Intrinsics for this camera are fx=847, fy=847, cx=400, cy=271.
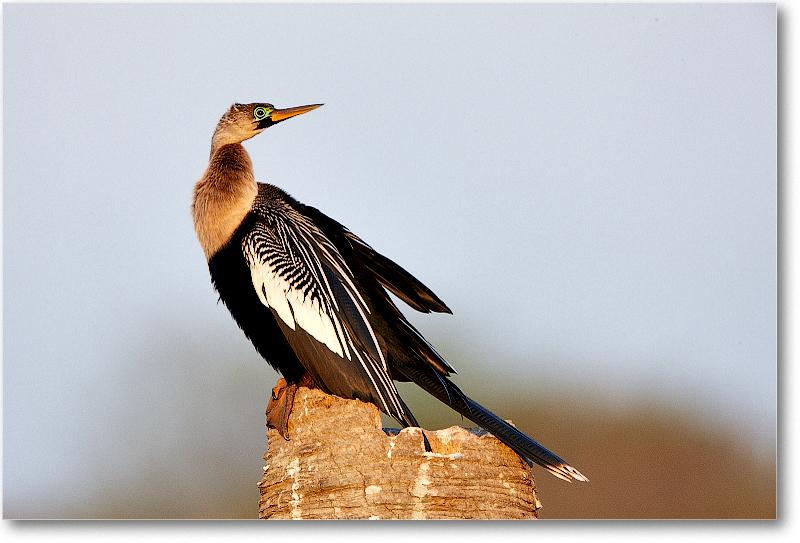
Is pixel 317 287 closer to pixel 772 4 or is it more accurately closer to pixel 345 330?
pixel 345 330

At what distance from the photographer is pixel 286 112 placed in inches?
165

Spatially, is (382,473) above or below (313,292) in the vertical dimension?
below

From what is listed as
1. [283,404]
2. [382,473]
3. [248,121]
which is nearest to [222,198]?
[248,121]

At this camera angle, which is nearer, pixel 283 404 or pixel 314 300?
pixel 283 404

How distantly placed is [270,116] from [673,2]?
2089 mm

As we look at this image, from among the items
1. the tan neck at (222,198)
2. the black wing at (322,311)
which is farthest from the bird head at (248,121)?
the black wing at (322,311)

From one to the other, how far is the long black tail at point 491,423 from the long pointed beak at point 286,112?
133cm

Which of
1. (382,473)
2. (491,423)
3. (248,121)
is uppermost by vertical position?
(248,121)

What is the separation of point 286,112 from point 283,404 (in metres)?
1.53

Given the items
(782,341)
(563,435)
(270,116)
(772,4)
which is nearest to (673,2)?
(772,4)

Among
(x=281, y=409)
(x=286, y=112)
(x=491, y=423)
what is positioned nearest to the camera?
(x=491, y=423)

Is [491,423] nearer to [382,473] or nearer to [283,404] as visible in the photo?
[382,473]

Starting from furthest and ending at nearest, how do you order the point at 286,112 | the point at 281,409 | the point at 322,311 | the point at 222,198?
the point at 286,112 < the point at 222,198 < the point at 322,311 < the point at 281,409

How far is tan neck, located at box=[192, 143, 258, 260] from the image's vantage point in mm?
3846
